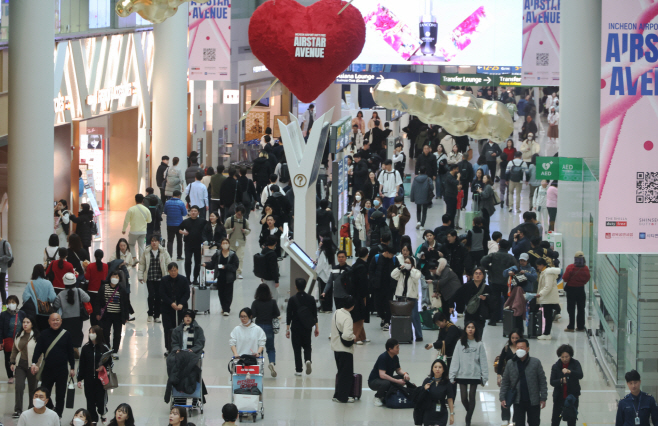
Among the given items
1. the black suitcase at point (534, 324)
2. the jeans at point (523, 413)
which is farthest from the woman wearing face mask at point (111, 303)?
the black suitcase at point (534, 324)

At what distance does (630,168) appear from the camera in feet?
30.2

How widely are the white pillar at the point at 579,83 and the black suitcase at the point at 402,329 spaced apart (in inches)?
170

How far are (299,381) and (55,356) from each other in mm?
3278

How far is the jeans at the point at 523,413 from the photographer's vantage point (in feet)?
35.7

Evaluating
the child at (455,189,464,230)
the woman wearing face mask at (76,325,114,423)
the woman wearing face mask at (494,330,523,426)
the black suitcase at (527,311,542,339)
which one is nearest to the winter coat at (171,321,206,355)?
the woman wearing face mask at (76,325,114,423)

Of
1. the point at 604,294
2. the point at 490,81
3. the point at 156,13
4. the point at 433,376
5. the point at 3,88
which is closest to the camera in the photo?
the point at 156,13

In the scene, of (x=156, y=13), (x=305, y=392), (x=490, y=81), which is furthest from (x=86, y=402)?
(x=490, y=81)

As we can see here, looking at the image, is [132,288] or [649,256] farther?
[132,288]

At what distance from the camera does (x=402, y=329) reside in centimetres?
1480

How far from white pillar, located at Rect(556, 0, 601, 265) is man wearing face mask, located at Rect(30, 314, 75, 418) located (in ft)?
31.9

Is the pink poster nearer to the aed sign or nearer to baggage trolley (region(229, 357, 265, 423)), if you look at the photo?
the aed sign

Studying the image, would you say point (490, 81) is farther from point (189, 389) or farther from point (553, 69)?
point (189, 389)

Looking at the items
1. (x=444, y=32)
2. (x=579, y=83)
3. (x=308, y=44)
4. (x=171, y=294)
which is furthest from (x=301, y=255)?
(x=444, y=32)

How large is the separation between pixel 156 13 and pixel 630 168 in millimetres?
4466
